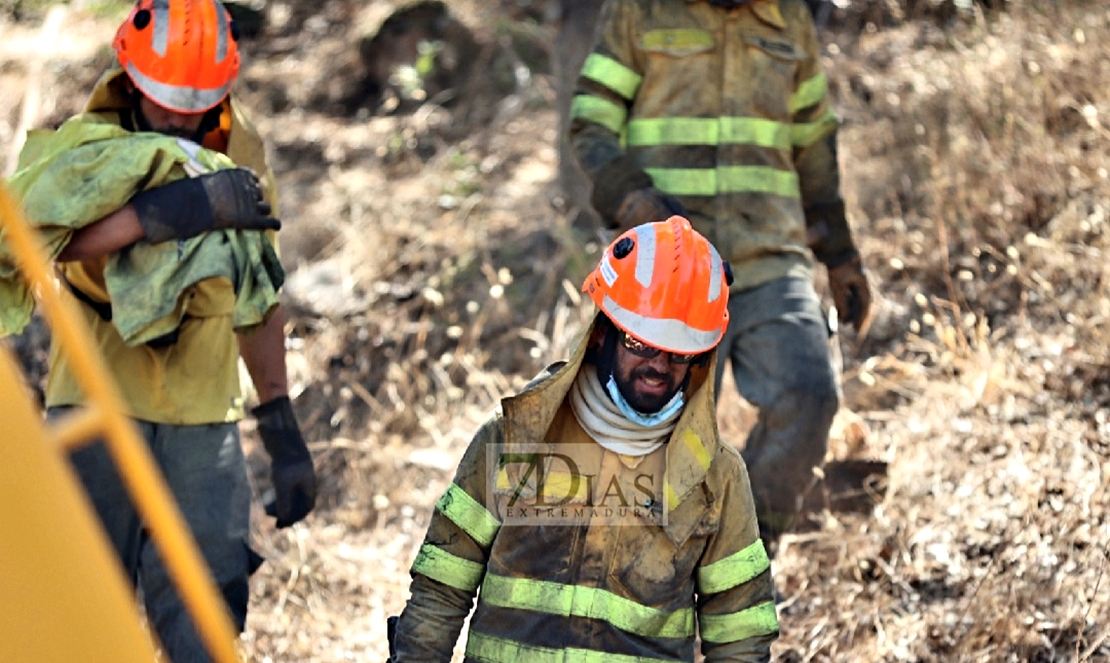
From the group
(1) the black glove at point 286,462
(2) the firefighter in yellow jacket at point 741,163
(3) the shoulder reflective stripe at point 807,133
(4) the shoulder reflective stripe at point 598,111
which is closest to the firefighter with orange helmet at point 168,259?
(1) the black glove at point 286,462

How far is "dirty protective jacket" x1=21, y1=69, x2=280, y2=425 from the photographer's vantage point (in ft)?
14.3

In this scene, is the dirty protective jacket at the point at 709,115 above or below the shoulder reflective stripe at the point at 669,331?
below

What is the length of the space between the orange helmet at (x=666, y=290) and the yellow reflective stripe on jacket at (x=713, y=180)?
1.53m

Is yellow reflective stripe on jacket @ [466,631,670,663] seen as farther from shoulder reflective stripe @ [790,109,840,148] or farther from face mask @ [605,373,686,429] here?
shoulder reflective stripe @ [790,109,840,148]

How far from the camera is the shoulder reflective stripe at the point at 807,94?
17.6 ft

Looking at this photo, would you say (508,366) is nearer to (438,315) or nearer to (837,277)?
(438,315)

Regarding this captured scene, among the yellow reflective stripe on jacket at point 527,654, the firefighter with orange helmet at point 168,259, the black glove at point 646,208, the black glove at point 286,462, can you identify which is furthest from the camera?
the black glove at point 646,208

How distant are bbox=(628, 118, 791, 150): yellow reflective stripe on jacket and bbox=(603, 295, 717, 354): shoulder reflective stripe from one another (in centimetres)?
174

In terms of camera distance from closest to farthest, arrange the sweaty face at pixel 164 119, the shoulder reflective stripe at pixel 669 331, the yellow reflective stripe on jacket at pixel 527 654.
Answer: the yellow reflective stripe on jacket at pixel 527 654 → the shoulder reflective stripe at pixel 669 331 → the sweaty face at pixel 164 119

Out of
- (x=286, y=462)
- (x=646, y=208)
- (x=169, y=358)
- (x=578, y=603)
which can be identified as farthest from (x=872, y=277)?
(x=578, y=603)

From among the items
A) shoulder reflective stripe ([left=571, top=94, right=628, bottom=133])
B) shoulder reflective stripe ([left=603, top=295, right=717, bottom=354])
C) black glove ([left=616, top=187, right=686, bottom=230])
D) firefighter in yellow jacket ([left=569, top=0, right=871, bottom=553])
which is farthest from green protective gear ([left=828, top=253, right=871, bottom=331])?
shoulder reflective stripe ([left=603, top=295, right=717, bottom=354])

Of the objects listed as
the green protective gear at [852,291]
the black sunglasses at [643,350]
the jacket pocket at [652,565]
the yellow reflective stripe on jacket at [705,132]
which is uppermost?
the black sunglasses at [643,350]

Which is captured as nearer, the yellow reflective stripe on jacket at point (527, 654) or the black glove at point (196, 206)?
the yellow reflective stripe on jacket at point (527, 654)

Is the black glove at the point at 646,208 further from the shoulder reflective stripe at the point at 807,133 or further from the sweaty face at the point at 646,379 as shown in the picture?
the sweaty face at the point at 646,379
